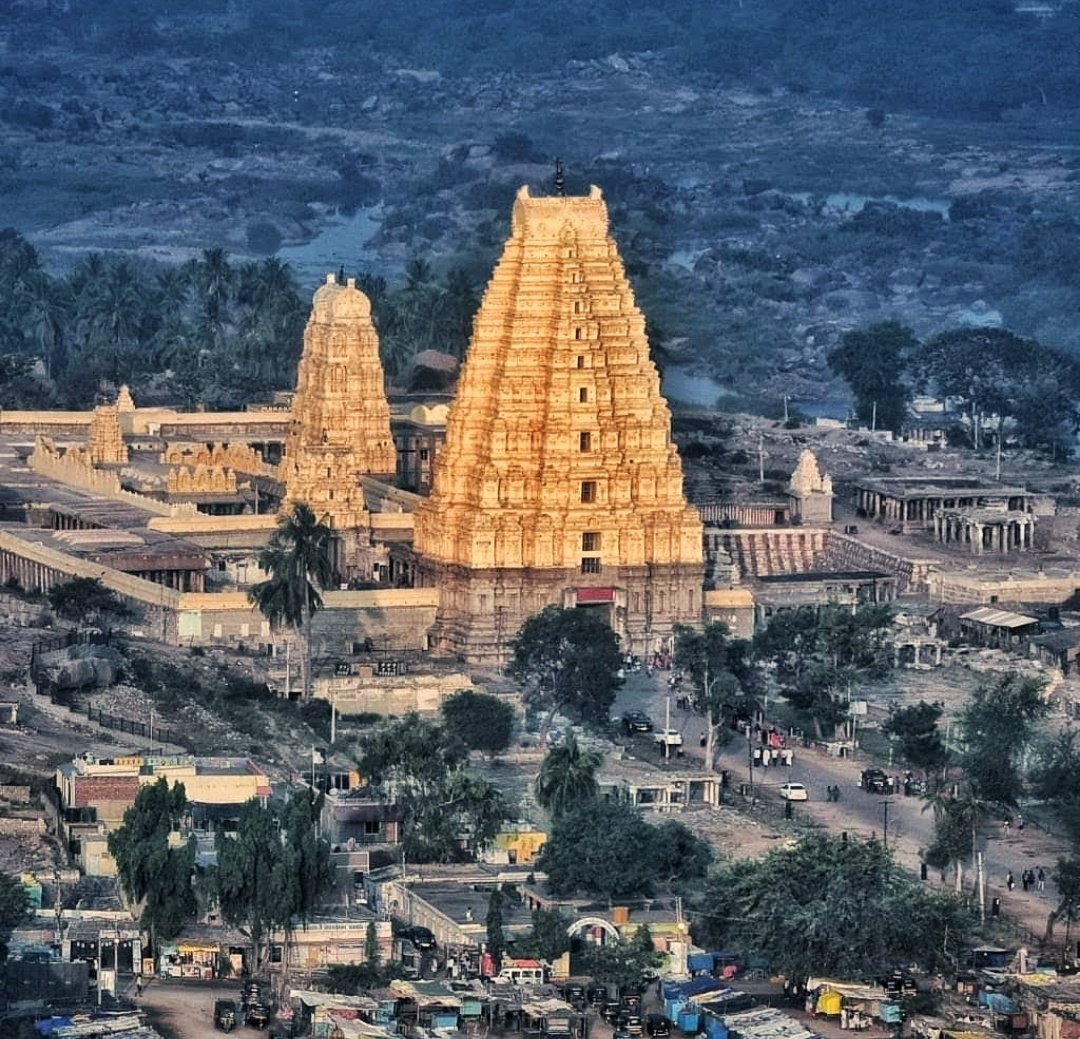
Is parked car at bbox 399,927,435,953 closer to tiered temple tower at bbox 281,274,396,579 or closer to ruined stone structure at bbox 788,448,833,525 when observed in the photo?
tiered temple tower at bbox 281,274,396,579

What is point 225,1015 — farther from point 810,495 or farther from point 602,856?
point 810,495

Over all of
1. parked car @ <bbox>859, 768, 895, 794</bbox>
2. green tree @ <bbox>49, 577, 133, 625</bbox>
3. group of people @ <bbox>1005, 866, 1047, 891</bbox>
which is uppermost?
green tree @ <bbox>49, 577, 133, 625</bbox>

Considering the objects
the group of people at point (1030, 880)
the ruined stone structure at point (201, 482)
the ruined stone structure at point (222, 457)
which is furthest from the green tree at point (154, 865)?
the ruined stone structure at point (222, 457)

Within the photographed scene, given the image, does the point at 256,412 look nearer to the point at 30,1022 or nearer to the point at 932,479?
the point at 932,479

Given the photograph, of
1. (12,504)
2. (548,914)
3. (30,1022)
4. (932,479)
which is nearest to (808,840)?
(548,914)

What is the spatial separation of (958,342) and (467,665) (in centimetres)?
5110

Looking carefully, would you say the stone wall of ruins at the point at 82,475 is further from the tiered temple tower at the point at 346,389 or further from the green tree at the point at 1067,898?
the green tree at the point at 1067,898

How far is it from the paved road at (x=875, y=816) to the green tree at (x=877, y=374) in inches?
1966

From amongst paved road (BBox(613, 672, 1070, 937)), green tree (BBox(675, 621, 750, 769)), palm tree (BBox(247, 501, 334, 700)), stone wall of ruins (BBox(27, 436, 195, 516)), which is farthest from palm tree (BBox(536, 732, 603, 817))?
stone wall of ruins (BBox(27, 436, 195, 516))

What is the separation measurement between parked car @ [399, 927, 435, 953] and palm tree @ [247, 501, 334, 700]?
915 inches

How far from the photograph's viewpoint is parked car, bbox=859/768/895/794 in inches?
3932

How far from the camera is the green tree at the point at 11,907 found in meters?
83.4

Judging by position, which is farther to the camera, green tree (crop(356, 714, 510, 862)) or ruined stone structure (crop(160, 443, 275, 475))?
ruined stone structure (crop(160, 443, 275, 475))

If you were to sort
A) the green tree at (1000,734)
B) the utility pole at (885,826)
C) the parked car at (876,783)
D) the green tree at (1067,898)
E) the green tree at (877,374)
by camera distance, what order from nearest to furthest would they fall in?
1. the green tree at (1067,898)
2. the utility pole at (885,826)
3. the green tree at (1000,734)
4. the parked car at (876,783)
5. the green tree at (877,374)
